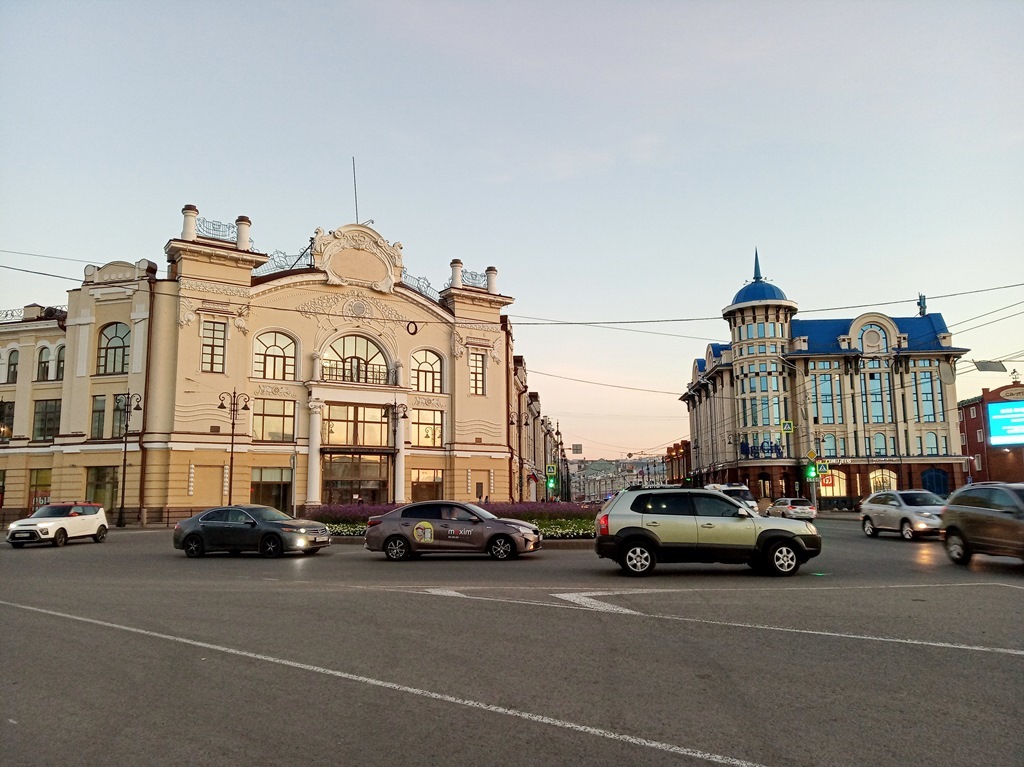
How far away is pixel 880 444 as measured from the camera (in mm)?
71688

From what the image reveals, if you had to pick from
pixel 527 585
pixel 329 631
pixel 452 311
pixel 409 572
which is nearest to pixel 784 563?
pixel 527 585

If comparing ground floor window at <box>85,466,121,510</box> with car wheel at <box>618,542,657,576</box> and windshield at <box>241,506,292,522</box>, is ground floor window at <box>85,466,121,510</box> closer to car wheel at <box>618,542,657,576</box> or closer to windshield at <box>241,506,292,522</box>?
windshield at <box>241,506,292,522</box>

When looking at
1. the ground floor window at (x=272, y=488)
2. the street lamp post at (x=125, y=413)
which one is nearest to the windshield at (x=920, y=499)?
the ground floor window at (x=272, y=488)

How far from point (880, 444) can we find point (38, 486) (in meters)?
69.0

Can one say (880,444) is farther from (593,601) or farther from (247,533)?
(593,601)

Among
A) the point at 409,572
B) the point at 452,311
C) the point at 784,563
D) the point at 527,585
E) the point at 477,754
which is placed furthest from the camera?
the point at 452,311

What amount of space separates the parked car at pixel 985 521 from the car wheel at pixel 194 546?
1840 cm

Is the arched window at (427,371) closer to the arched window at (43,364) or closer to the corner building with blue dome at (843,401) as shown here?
the arched window at (43,364)

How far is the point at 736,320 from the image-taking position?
76000 millimetres

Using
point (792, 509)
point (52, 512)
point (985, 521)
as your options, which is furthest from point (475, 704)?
point (792, 509)

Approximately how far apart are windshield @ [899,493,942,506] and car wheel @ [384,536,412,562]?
1674 cm

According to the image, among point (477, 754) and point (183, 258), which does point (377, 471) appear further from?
point (477, 754)

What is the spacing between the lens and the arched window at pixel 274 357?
44.8 meters

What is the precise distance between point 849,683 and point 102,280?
1835 inches
